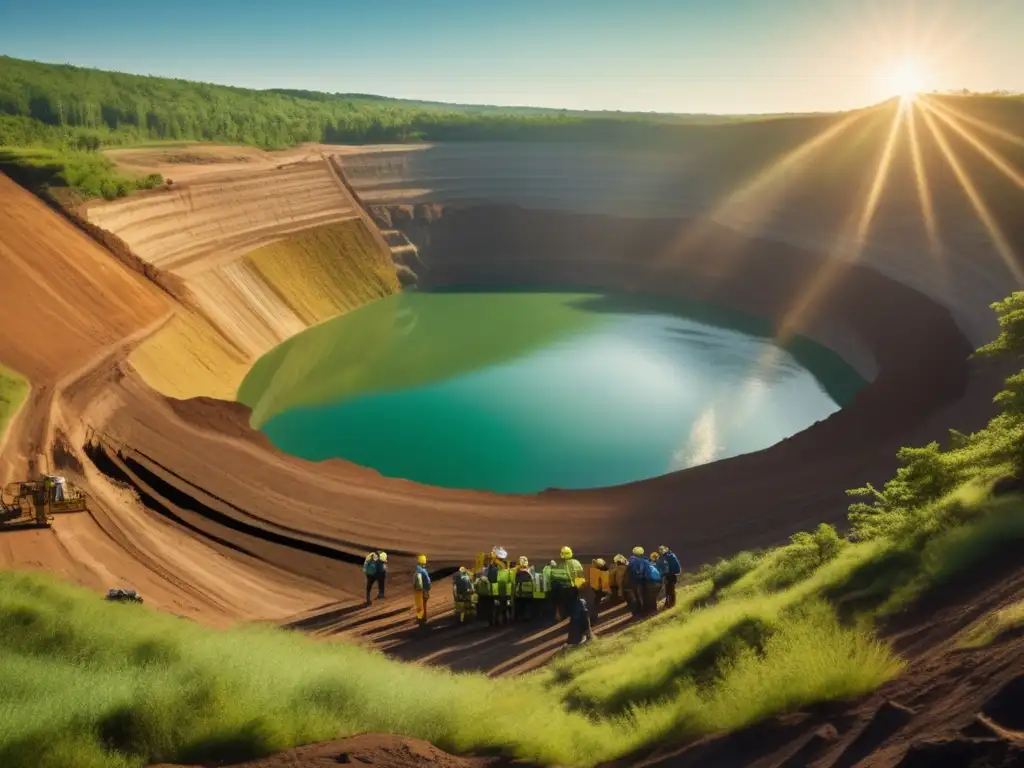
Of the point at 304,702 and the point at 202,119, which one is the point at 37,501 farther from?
the point at 202,119

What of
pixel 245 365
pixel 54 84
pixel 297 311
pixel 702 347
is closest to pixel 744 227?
pixel 702 347

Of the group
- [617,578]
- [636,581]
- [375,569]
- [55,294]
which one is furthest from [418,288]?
[636,581]

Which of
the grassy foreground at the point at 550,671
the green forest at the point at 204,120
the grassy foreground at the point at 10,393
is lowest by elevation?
the grassy foreground at the point at 550,671

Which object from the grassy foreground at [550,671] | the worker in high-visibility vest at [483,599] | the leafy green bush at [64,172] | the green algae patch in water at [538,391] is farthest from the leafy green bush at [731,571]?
the leafy green bush at [64,172]

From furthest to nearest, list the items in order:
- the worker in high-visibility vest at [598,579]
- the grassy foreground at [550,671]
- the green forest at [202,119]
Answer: the green forest at [202,119], the worker in high-visibility vest at [598,579], the grassy foreground at [550,671]

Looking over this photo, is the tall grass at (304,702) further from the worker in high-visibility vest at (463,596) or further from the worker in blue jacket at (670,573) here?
the worker in blue jacket at (670,573)

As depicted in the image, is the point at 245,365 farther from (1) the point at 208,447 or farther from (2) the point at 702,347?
(2) the point at 702,347
